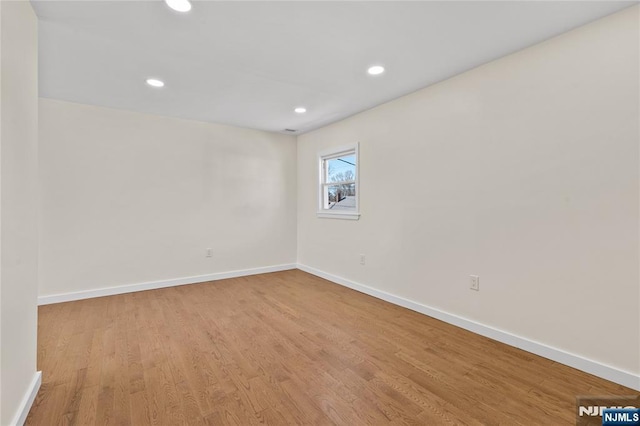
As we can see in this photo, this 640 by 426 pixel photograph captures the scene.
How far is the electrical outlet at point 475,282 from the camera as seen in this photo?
263 cm

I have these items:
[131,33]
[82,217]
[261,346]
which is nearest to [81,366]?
[261,346]

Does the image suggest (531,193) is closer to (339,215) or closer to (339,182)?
(339,215)

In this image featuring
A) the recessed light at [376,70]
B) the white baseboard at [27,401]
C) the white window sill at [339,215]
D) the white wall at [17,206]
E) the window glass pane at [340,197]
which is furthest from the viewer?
the window glass pane at [340,197]

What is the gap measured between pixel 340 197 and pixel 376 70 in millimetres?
2128

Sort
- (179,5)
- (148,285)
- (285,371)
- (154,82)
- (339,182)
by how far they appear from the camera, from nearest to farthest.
A: (179,5), (285,371), (154,82), (148,285), (339,182)

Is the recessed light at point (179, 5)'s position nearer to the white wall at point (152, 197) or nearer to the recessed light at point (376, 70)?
the recessed light at point (376, 70)

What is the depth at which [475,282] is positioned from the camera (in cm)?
265

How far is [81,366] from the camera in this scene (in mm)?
2094

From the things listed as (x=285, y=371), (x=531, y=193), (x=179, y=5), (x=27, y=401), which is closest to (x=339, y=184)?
(x=531, y=193)

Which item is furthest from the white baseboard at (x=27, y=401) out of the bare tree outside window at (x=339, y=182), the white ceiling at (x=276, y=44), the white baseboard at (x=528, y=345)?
the bare tree outside window at (x=339, y=182)

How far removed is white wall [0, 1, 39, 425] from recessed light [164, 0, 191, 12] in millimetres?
747

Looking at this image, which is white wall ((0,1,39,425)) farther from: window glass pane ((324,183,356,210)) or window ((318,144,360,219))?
window glass pane ((324,183,356,210))

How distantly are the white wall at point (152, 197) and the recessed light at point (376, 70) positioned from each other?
260cm

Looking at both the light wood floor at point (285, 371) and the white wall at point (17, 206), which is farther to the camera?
the light wood floor at point (285, 371)
